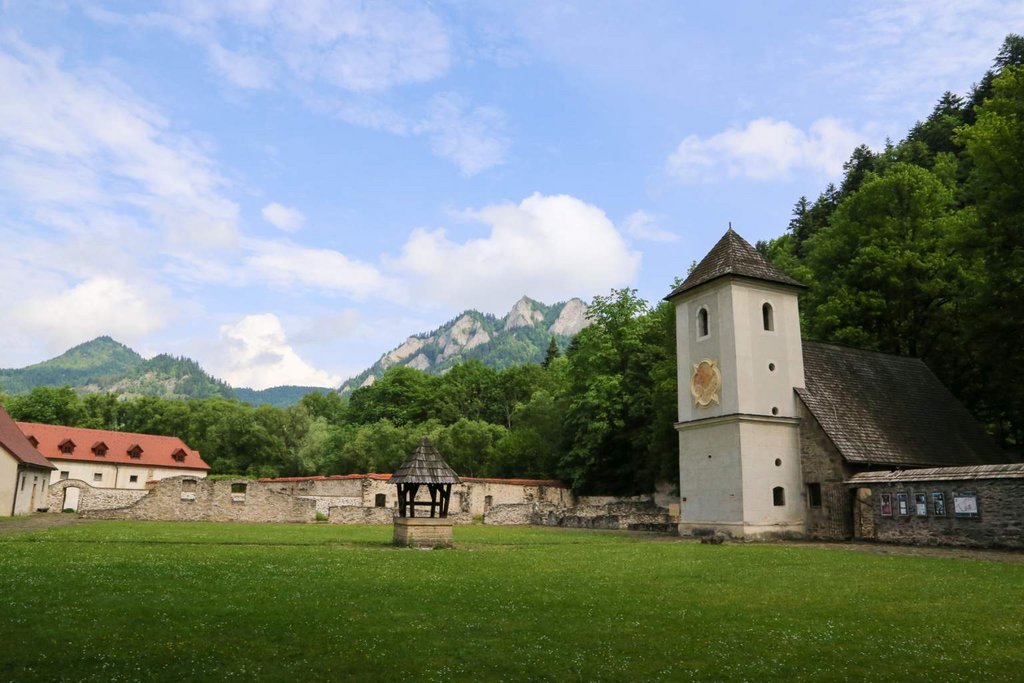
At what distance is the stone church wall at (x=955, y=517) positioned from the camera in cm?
1869

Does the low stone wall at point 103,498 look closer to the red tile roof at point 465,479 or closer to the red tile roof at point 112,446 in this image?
the red tile roof at point 465,479

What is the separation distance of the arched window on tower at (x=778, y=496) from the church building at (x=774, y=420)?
56 mm

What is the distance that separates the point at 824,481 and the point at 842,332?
11.8 meters

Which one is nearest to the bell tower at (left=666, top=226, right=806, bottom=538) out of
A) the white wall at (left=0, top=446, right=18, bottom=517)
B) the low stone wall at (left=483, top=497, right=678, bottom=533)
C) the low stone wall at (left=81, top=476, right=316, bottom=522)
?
the low stone wall at (left=483, top=497, right=678, bottom=533)

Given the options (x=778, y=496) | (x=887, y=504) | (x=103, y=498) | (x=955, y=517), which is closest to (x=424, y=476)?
(x=778, y=496)

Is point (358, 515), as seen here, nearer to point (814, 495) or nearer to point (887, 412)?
point (814, 495)

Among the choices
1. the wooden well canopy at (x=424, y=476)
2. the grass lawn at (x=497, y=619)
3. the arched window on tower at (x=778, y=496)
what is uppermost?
the wooden well canopy at (x=424, y=476)

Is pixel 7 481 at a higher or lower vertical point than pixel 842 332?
lower

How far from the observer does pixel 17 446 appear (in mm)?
36438

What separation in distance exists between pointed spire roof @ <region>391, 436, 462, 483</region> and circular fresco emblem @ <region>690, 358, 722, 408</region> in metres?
10.8

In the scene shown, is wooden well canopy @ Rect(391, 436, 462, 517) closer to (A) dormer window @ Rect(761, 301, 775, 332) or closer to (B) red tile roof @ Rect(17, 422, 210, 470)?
(A) dormer window @ Rect(761, 301, 775, 332)

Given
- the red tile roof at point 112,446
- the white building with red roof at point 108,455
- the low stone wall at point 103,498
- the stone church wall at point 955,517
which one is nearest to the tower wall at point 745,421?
the stone church wall at point 955,517

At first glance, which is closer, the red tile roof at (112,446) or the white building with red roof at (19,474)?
the white building with red roof at (19,474)

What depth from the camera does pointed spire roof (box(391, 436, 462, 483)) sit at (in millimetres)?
19922
